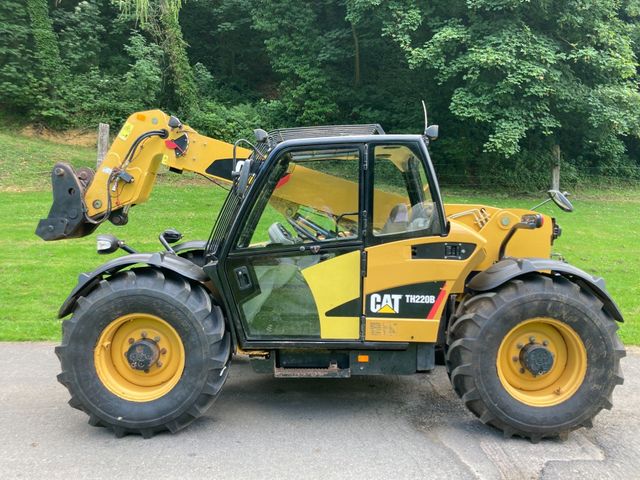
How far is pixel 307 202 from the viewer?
161 inches

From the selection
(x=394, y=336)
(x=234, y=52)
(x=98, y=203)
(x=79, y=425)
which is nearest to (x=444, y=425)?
(x=394, y=336)

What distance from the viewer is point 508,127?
1571cm

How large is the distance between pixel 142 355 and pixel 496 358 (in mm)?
2506

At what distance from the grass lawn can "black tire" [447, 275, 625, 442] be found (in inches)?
95.4

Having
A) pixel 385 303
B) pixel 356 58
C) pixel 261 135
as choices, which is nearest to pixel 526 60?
pixel 356 58

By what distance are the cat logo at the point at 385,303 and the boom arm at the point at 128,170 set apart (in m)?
1.57

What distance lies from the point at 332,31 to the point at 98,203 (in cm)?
1870

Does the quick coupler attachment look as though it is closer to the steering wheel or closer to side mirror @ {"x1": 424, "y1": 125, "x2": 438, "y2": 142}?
the steering wheel

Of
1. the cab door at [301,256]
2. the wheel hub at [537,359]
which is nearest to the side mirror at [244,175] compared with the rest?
Result: the cab door at [301,256]

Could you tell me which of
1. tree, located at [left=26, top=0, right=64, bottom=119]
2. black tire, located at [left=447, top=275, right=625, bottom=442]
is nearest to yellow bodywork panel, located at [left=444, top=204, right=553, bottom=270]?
black tire, located at [left=447, top=275, right=625, bottom=442]

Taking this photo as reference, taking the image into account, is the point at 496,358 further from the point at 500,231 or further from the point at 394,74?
the point at 394,74

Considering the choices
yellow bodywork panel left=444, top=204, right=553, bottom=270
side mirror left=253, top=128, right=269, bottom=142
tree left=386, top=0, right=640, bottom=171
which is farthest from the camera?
tree left=386, top=0, right=640, bottom=171

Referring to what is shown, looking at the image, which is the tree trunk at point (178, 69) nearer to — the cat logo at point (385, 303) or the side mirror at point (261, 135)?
the side mirror at point (261, 135)

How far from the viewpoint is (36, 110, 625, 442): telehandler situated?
148 inches
